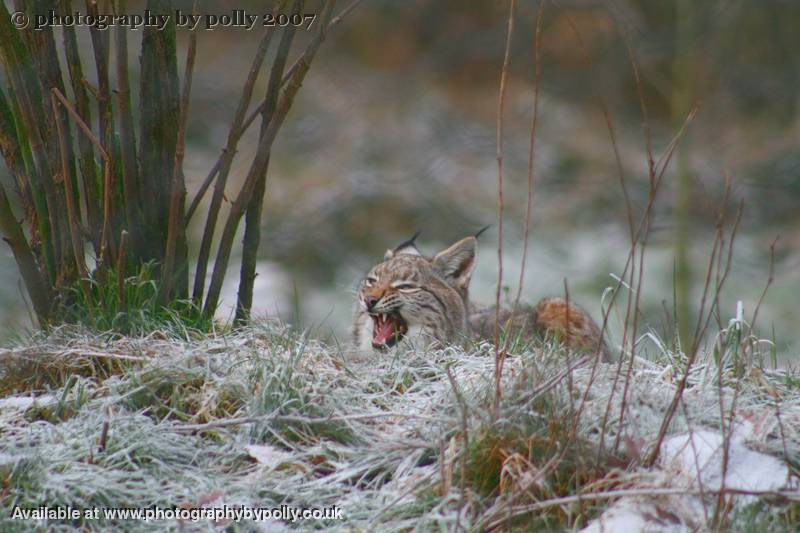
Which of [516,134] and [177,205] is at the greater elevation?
[516,134]

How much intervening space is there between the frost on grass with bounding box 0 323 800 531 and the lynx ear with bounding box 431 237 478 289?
0.81 meters

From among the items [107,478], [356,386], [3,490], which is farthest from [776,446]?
[3,490]

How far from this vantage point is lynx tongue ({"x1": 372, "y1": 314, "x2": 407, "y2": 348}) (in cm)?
289

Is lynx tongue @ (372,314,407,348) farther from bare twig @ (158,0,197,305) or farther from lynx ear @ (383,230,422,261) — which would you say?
bare twig @ (158,0,197,305)

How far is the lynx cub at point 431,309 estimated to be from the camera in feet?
9.49

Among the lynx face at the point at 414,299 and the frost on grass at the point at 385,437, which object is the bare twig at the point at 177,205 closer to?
the frost on grass at the point at 385,437

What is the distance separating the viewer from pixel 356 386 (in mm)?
2158

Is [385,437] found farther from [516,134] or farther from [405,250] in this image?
[516,134]

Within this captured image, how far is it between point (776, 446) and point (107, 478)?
3.49 feet

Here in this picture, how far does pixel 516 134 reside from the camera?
213 inches

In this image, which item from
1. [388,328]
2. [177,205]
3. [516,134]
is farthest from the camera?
[516,134]

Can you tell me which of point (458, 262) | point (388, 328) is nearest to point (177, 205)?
point (388, 328)

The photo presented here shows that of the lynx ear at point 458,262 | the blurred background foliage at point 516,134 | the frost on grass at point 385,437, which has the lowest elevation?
the frost on grass at point 385,437

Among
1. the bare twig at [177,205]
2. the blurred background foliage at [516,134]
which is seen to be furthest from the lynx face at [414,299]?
the blurred background foliage at [516,134]
